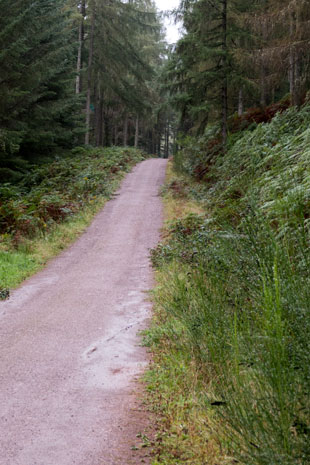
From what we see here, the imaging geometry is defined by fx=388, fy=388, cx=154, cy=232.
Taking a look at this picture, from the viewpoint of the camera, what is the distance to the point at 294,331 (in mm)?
2258

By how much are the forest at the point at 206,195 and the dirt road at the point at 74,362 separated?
31 cm

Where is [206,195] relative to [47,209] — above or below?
above

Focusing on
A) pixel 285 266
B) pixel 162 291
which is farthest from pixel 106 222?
pixel 285 266

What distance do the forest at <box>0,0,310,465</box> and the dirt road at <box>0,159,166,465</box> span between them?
1.03 ft

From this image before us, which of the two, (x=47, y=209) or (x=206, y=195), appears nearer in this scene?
(x=47, y=209)

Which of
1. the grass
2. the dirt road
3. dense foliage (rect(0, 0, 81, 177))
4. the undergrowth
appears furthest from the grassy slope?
dense foliage (rect(0, 0, 81, 177))

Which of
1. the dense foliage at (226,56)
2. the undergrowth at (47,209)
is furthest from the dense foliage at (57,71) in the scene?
the dense foliage at (226,56)

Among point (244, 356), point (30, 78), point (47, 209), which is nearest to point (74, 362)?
point (244, 356)

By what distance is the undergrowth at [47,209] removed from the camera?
8.51 meters

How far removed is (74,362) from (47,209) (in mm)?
8558

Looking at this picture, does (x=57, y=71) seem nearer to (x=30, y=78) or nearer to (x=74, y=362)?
(x=30, y=78)

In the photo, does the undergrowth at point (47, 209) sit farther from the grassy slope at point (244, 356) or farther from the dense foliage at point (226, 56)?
the dense foliage at point (226, 56)

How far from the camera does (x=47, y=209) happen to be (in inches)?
472

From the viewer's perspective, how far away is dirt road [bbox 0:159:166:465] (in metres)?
2.76
